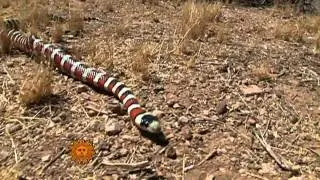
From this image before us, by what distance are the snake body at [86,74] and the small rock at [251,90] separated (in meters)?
0.90

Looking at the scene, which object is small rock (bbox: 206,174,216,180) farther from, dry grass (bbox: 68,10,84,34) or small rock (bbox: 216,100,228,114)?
dry grass (bbox: 68,10,84,34)

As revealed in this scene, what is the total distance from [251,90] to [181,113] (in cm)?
68

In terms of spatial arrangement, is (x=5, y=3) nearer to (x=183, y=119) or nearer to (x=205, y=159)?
(x=183, y=119)

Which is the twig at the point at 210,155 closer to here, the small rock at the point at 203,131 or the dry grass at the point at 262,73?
the small rock at the point at 203,131

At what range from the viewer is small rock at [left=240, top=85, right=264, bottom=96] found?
12.9ft

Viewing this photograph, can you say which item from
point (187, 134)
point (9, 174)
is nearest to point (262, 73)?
point (187, 134)

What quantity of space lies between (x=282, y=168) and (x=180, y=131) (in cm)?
71

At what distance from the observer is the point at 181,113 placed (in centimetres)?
363

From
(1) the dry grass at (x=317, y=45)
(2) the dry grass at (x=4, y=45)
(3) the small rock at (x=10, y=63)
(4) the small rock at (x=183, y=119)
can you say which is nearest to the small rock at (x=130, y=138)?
(4) the small rock at (x=183, y=119)

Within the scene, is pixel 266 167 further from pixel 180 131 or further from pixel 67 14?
pixel 67 14

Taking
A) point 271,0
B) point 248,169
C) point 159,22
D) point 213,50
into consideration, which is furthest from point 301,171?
point 271,0

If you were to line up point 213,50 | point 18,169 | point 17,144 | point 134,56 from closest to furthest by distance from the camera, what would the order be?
point 18,169 < point 17,144 < point 134,56 < point 213,50

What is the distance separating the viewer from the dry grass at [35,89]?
12.0 feet

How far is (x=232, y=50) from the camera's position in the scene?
4.86 metres
